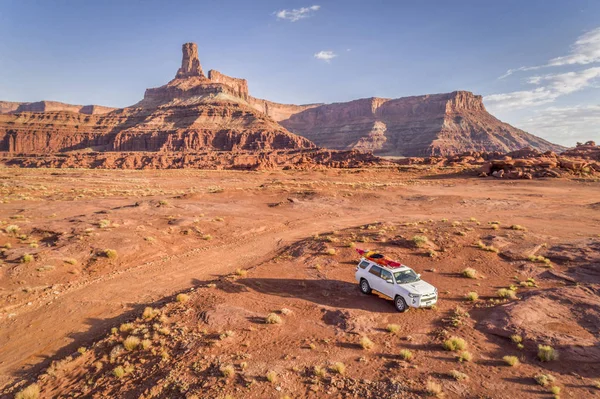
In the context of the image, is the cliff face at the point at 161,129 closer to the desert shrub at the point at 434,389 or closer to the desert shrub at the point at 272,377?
the desert shrub at the point at 272,377

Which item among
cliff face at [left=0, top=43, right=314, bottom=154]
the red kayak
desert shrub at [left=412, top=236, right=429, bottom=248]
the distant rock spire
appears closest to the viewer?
the red kayak

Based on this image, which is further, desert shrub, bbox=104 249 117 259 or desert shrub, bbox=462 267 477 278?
desert shrub, bbox=104 249 117 259

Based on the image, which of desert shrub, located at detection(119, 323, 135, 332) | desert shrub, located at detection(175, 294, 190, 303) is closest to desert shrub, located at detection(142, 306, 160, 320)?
desert shrub, located at detection(119, 323, 135, 332)

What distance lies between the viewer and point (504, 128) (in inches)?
7726

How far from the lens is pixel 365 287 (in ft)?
44.5

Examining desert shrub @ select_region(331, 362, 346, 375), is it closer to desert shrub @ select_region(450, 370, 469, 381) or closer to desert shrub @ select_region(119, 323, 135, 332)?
desert shrub @ select_region(450, 370, 469, 381)

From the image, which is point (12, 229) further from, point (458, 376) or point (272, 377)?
point (458, 376)

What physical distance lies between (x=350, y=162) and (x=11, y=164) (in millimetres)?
119618

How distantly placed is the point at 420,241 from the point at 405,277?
657 centimetres

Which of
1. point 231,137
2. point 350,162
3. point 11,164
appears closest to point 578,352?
point 350,162

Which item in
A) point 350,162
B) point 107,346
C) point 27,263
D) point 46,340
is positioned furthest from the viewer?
point 350,162

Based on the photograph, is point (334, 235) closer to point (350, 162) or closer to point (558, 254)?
point (558, 254)

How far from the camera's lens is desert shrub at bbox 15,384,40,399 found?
8362 mm

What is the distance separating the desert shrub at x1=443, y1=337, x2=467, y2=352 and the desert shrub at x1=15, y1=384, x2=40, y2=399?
11.2 metres
